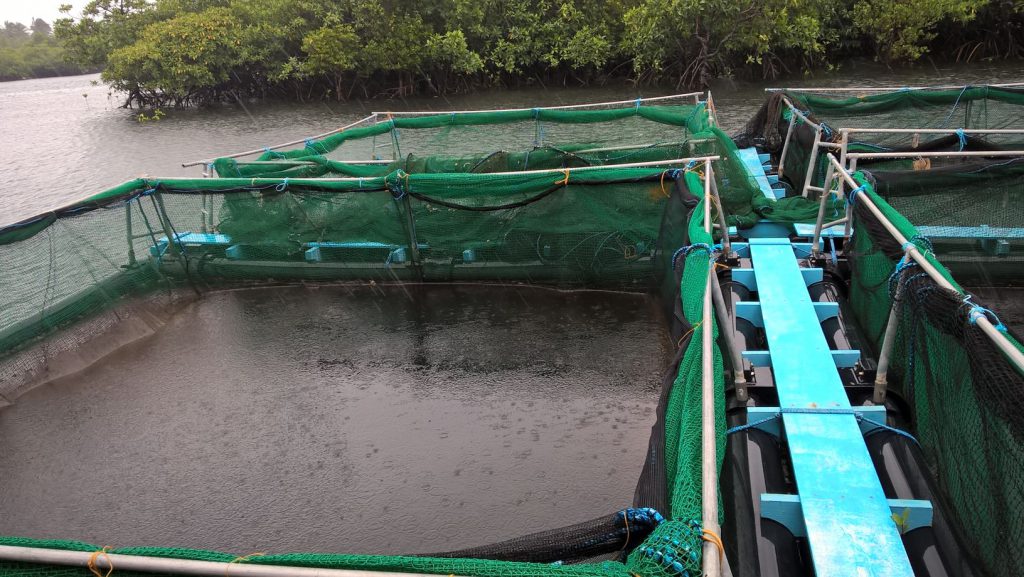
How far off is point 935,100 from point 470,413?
370 inches

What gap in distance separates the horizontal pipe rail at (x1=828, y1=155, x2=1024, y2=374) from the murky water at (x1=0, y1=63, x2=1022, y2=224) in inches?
526

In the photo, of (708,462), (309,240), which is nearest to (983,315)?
(708,462)

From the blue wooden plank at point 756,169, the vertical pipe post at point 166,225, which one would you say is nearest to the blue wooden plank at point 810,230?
the blue wooden plank at point 756,169

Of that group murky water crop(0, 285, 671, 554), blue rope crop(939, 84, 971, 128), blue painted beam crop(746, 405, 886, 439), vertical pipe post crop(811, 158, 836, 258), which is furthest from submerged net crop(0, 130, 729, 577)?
blue rope crop(939, 84, 971, 128)

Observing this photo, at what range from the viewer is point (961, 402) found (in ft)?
11.5

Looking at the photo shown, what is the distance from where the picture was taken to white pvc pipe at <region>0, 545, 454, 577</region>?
8.05 ft

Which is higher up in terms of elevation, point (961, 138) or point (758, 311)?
point (961, 138)

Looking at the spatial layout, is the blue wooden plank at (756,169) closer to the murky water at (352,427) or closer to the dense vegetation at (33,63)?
the murky water at (352,427)

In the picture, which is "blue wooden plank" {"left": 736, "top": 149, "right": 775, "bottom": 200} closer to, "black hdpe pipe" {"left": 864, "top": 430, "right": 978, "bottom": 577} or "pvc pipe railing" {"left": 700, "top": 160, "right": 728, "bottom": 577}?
"black hdpe pipe" {"left": 864, "top": 430, "right": 978, "bottom": 577}

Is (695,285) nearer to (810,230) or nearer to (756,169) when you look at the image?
(810,230)

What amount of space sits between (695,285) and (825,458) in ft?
4.61

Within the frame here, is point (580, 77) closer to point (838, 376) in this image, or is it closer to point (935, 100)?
point (935, 100)

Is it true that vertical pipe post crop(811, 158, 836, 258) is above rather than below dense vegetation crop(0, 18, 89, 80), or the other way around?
below

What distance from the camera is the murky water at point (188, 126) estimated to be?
19.5 m
